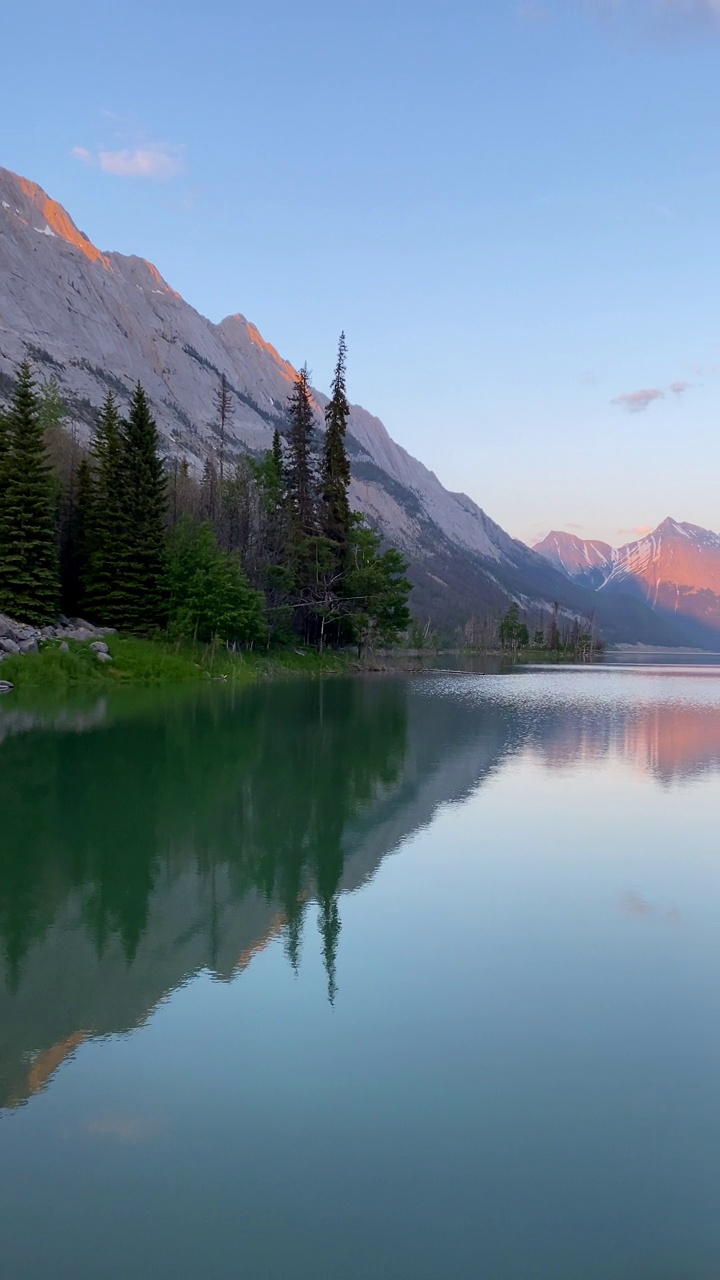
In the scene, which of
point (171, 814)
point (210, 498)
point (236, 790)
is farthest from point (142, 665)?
point (171, 814)

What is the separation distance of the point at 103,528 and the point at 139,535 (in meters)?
2.24

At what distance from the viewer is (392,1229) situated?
509 cm

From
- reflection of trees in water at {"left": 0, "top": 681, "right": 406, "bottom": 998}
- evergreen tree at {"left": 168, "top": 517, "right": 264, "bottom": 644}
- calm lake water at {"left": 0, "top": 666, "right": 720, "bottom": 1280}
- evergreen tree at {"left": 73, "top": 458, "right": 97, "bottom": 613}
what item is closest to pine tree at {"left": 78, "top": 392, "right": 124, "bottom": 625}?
evergreen tree at {"left": 73, "top": 458, "right": 97, "bottom": 613}

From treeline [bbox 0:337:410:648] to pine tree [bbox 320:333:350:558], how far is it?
0.37ft

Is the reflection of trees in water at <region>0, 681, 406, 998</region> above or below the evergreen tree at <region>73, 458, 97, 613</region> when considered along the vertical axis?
below

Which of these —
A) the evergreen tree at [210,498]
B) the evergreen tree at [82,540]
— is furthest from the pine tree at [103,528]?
the evergreen tree at [210,498]

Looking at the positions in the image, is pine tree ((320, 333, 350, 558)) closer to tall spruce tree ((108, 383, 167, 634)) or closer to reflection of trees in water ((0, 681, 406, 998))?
tall spruce tree ((108, 383, 167, 634))

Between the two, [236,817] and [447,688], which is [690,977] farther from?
[447,688]

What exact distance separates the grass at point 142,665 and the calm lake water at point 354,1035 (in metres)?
23.2

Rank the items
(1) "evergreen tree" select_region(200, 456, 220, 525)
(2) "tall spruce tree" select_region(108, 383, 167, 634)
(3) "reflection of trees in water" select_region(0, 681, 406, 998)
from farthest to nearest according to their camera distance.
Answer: (1) "evergreen tree" select_region(200, 456, 220, 525)
(2) "tall spruce tree" select_region(108, 383, 167, 634)
(3) "reflection of trees in water" select_region(0, 681, 406, 998)

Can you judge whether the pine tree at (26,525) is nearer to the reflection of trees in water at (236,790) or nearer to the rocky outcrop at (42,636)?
the rocky outcrop at (42,636)

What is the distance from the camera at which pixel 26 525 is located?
45.1 meters

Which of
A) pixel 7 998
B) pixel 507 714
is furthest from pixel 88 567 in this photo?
pixel 7 998

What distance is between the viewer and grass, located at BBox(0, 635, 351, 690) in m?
39.8
